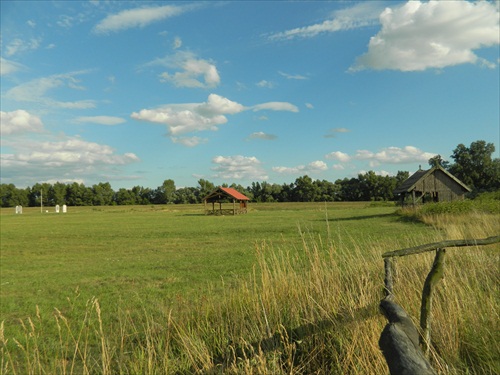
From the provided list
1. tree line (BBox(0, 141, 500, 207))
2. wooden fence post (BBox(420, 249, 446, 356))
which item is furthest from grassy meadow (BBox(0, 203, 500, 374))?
tree line (BBox(0, 141, 500, 207))

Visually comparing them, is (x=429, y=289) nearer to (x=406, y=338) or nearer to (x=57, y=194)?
(x=406, y=338)

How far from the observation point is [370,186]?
95.7 meters

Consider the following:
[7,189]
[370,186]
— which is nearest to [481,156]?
[370,186]

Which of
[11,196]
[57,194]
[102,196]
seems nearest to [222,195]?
[102,196]

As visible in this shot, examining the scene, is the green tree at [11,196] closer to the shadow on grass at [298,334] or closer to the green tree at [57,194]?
the green tree at [57,194]

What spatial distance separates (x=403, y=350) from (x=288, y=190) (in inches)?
4049

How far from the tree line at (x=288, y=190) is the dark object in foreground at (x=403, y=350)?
72252 millimetres

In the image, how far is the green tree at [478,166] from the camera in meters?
73.1

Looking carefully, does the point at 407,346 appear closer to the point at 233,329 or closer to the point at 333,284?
the point at 333,284

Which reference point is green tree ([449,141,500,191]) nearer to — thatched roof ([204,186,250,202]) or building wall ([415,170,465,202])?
building wall ([415,170,465,202])

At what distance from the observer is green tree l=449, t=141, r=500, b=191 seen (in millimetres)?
73062

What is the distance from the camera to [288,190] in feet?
342

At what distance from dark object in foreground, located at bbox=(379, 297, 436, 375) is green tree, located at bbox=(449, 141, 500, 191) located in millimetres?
80153

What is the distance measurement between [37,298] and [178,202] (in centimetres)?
10836
